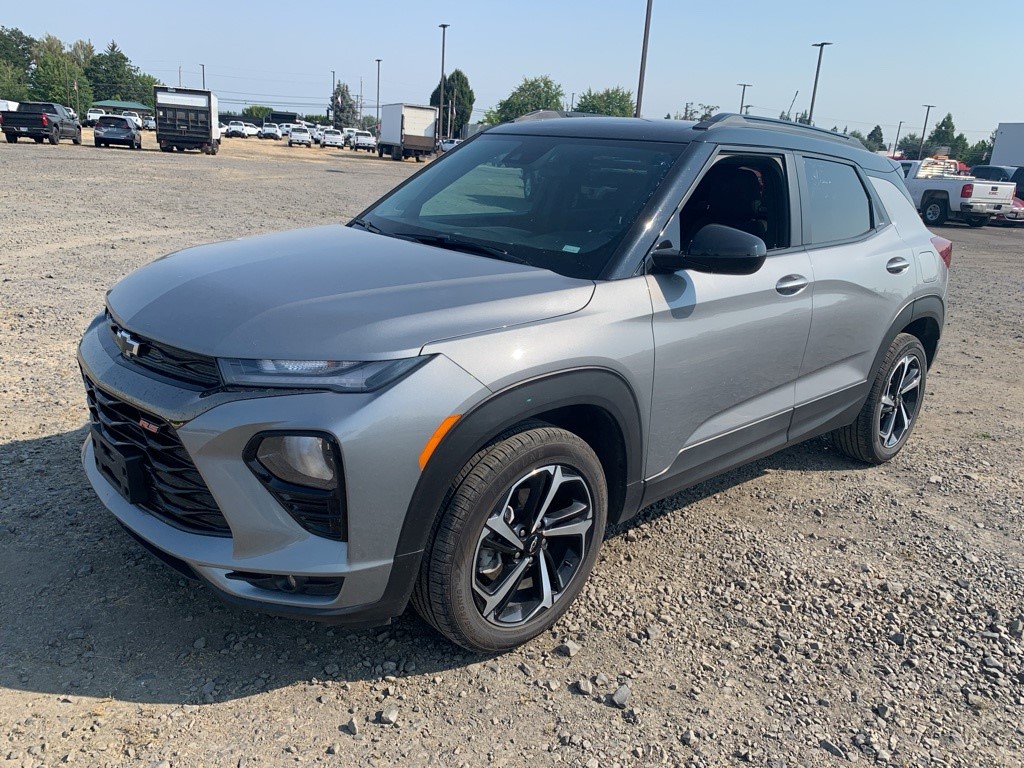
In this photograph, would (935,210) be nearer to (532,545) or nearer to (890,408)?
(890,408)

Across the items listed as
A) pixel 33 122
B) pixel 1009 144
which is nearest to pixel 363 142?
pixel 33 122

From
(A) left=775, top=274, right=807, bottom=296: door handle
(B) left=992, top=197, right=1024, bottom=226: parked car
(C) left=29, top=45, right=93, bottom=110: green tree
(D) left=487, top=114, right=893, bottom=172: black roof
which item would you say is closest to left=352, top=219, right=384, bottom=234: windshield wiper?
(D) left=487, top=114, right=893, bottom=172: black roof

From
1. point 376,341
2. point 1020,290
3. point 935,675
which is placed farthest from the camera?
Answer: point 1020,290

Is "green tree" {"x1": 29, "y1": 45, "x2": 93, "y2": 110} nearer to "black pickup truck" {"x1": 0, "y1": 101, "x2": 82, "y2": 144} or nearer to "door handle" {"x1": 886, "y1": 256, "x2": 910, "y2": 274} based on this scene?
"black pickup truck" {"x1": 0, "y1": 101, "x2": 82, "y2": 144}

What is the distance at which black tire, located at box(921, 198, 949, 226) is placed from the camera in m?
23.2

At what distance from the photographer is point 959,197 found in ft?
73.5

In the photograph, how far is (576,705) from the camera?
108 inches

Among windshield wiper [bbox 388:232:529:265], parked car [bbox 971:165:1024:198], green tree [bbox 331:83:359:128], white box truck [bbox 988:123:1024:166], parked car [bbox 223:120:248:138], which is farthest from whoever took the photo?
green tree [bbox 331:83:359:128]

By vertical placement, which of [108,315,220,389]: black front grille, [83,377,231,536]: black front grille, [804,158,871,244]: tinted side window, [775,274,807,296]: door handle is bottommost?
[83,377,231,536]: black front grille

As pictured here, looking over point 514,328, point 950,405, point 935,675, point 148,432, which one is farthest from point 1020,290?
point 148,432

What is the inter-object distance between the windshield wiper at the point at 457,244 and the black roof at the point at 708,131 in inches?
35.5

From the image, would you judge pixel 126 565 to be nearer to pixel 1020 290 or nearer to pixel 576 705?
pixel 576 705

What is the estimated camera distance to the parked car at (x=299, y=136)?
60.8 metres

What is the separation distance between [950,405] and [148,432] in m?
5.85
